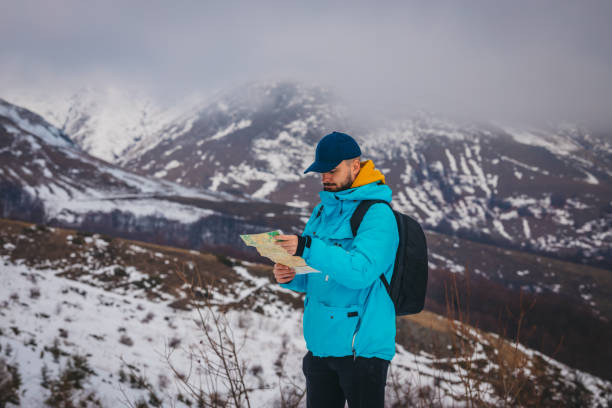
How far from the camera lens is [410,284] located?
2.34 metres

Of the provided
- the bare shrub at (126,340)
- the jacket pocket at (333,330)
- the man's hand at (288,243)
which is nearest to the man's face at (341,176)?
the man's hand at (288,243)

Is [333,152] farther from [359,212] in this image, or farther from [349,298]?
[349,298]

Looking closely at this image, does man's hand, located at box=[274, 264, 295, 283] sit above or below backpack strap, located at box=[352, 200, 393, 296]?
below

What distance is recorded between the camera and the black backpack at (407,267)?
2.29 m

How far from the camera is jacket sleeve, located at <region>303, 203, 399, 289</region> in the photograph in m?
1.88

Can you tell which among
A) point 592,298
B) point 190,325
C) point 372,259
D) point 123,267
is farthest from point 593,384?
point 592,298

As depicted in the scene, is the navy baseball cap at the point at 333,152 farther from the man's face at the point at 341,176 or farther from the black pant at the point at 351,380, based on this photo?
the black pant at the point at 351,380

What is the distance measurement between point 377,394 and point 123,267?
1892cm

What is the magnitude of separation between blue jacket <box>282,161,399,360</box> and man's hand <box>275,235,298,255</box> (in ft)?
0.37

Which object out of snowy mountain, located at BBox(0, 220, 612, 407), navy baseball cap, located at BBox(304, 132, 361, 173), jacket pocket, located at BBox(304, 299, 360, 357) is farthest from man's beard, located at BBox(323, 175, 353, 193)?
snowy mountain, located at BBox(0, 220, 612, 407)

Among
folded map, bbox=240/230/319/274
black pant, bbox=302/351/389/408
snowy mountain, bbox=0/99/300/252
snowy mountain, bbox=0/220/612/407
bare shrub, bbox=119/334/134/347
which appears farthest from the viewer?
snowy mountain, bbox=0/99/300/252

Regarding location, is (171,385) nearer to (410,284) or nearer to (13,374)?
(13,374)

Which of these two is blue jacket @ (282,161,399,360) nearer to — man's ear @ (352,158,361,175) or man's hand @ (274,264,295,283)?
man's ear @ (352,158,361,175)

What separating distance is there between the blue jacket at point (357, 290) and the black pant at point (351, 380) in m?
0.07
